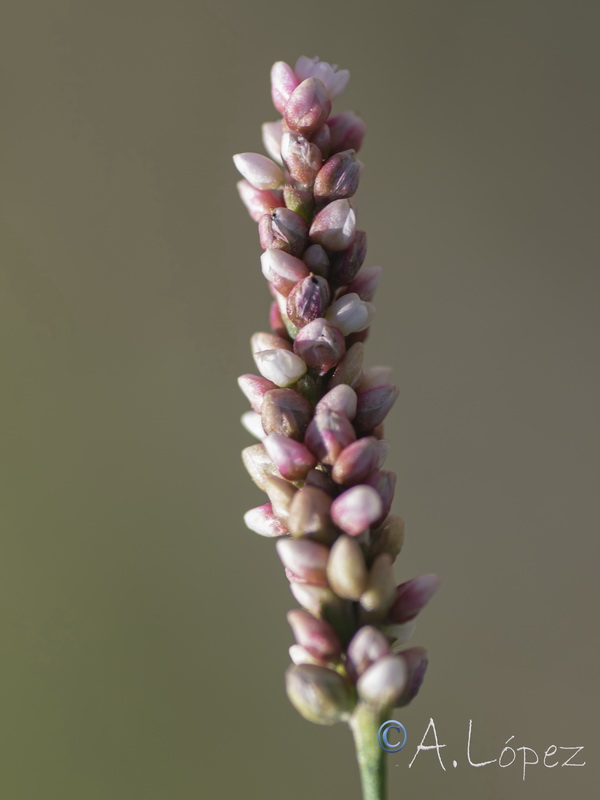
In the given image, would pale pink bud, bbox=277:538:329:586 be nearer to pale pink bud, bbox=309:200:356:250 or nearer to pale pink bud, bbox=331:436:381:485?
pale pink bud, bbox=331:436:381:485

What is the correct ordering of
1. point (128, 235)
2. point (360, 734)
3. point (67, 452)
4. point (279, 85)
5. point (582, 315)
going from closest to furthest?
point (360, 734), point (279, 85), point (67, 452), point (128, 235), point (582, 315)

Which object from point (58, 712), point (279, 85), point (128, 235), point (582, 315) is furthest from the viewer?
point (582, 315)

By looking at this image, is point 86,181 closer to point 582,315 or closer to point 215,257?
point 215,257

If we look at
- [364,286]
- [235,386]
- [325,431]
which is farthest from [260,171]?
[235,386]

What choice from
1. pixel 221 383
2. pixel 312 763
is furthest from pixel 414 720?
pixel 221 383

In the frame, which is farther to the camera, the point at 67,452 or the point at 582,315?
the point at 582,315

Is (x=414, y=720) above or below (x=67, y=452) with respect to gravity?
below

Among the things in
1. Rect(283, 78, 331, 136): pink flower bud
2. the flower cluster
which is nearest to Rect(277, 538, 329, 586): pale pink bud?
the flower cluster
